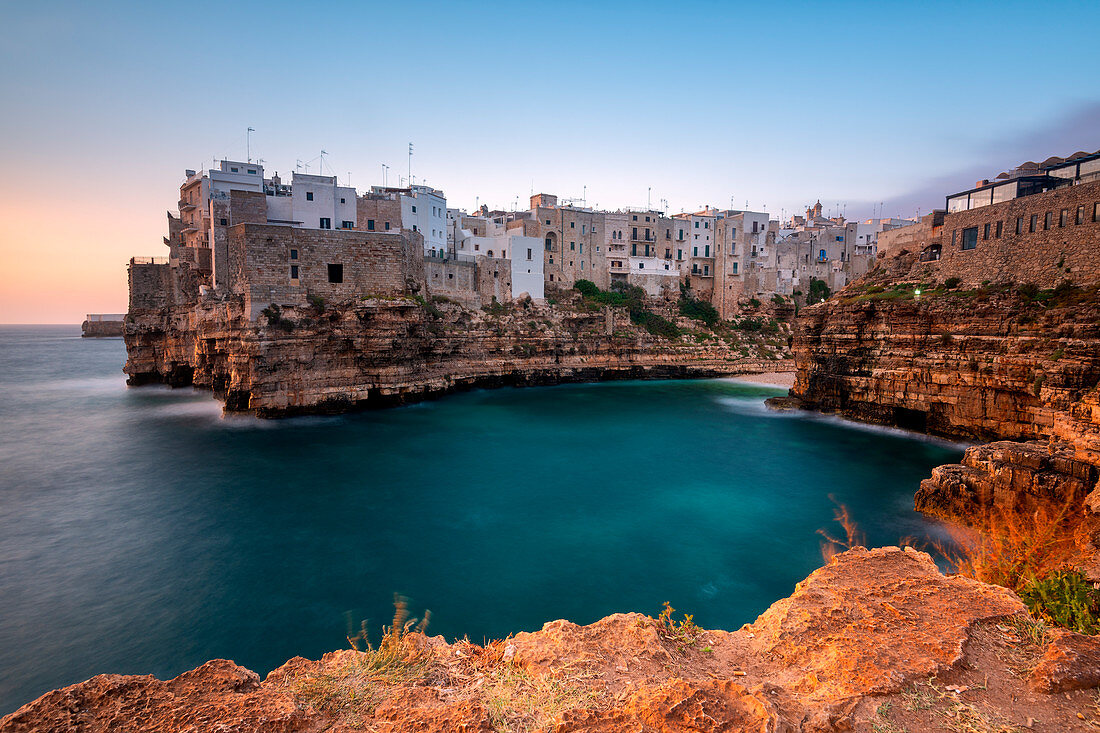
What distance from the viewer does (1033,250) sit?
1856 cm

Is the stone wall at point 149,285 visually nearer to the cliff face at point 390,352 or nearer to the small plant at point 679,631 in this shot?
the cliff face at point 390,352

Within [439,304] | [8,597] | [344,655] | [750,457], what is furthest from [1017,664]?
[439,304]

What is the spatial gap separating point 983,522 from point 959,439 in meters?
10.8

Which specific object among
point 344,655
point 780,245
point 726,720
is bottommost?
point 344,655

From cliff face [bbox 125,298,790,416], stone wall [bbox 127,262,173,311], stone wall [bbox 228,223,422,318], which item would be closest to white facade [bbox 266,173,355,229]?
stone wall [bbox 228,223,422,318]

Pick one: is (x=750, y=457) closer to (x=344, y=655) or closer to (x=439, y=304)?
(x=344, y=655)

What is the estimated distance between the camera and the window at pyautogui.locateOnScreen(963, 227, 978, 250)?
68.5ft

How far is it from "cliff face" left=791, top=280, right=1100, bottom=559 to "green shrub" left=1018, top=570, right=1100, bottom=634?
17.0ft

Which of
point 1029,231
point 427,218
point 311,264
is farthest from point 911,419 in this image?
point 427,218

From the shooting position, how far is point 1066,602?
14.7ft

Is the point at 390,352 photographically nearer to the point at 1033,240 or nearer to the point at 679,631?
the point at 679,631

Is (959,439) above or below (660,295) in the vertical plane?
below

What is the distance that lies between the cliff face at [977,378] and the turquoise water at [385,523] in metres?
1.53

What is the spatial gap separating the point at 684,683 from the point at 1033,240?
23027 mm
